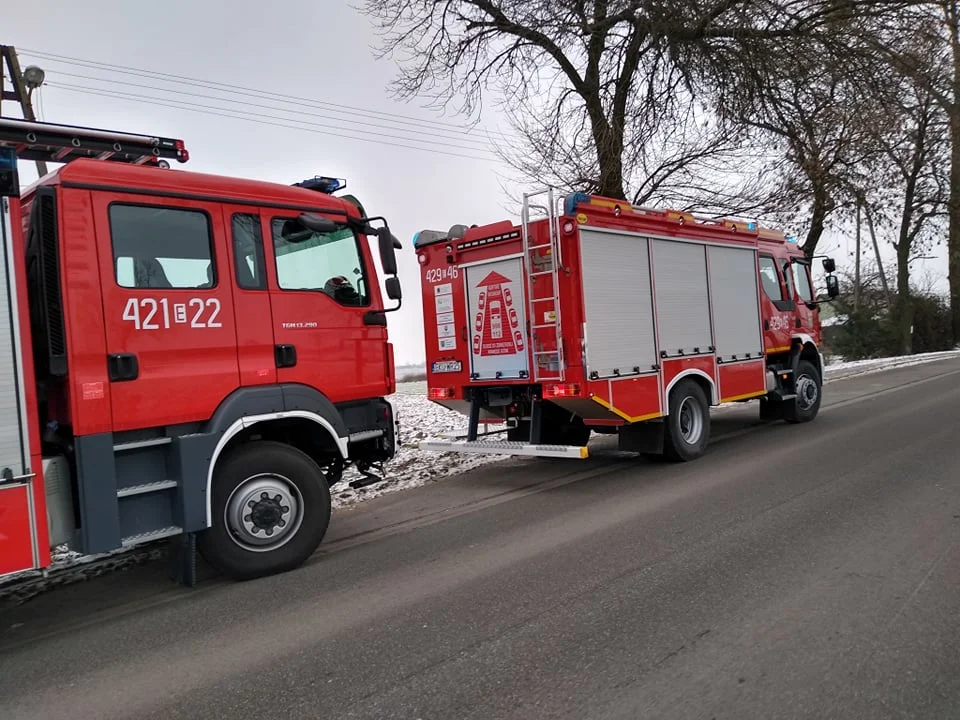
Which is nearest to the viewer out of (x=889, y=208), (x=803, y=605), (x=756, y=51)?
(x=803, y=605)

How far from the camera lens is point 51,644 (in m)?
4.30

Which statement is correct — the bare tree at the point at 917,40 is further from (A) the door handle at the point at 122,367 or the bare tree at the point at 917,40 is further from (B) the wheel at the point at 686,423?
(A) the door handle at the point at 122,367

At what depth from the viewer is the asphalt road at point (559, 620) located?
3.25 metres

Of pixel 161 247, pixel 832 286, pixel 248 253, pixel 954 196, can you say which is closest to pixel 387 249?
pixel 248 253

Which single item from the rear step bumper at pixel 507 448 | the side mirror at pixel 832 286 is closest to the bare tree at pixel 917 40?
the side mirror at pixel 832 286

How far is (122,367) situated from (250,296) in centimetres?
100

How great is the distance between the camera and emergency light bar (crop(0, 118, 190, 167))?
4621mm

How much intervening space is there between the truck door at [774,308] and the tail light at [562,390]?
4217mm

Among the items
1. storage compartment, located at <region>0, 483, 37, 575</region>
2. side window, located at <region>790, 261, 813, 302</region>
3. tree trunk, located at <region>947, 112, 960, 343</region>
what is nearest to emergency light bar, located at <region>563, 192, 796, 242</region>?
side window, located at <region>790, 261, 813, 302</region>

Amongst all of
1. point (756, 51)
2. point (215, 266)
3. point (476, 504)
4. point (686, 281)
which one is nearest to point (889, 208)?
point (756, 51)

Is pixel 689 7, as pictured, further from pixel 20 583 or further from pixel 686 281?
pixel 20 583

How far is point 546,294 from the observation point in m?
7.95

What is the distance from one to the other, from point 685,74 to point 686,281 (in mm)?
4858

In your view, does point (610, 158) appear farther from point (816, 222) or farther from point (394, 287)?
point (816, 222)
